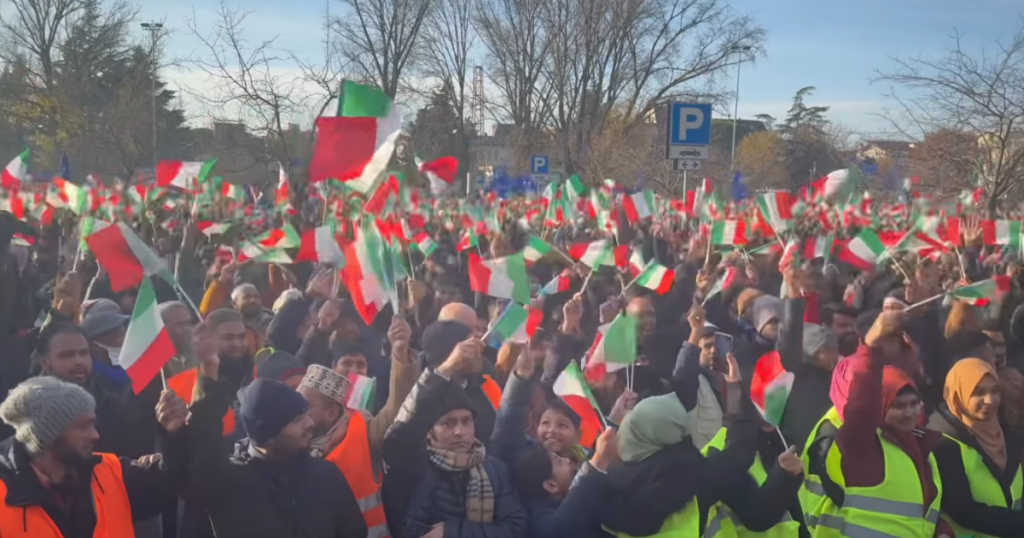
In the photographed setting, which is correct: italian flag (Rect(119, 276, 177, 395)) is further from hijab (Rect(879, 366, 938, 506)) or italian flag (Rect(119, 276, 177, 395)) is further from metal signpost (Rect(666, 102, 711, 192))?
metal signpost (Rect(666, 102, 711, 192))

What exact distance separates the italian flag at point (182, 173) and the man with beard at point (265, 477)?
6.20 meters

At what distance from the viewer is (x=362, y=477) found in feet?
10.8

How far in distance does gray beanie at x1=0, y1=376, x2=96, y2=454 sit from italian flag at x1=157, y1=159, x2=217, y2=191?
6174 millimetres

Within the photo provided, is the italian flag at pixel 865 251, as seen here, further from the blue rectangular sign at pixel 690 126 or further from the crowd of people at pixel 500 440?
the crowd of people at pixel 500 440

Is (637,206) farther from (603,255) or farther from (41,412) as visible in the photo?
(41,412)

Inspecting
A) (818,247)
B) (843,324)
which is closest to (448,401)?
(843,324)

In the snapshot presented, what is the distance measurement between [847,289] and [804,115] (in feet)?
147

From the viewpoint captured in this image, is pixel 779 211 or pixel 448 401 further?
pixel 779 211

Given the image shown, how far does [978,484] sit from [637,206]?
6.54 meters

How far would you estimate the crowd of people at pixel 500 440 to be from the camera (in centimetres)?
283

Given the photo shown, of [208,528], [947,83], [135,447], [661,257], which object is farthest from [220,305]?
[947,83]

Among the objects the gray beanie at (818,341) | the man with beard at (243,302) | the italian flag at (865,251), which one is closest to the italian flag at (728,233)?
the italian flag at (865,251)

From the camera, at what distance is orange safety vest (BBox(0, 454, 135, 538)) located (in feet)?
8.63

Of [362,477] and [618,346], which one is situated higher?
[618,346]
